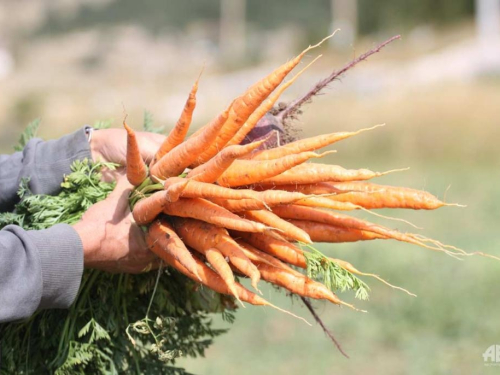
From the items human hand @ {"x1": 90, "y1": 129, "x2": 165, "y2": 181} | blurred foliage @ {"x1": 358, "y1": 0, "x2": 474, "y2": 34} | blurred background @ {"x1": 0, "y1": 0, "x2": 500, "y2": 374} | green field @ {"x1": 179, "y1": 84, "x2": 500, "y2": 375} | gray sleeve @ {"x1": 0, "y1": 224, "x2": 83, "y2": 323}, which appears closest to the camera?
gray sleeve @ {"x1": 0, "y1": 224, "x2": 83, "y2": 323}

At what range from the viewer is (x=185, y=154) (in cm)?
228

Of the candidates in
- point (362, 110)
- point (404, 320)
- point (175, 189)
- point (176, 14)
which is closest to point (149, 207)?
point (175, 189)

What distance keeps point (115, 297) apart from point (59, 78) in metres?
42.4

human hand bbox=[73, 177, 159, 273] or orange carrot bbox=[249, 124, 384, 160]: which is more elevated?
orange carrot bbox=[249, 124, 384, 160]

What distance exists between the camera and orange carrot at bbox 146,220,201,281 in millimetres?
2172

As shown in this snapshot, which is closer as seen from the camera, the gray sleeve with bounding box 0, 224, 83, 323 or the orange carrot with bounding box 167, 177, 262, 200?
the gray sleeve with bounding box 0, 224, 83, 323

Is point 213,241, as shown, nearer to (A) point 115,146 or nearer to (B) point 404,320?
(A) point 115,146

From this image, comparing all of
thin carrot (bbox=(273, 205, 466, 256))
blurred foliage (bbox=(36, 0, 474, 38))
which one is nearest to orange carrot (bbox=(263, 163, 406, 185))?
thin carrot (bbox=(273, 205, 466, 256))

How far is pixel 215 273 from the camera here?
229cm

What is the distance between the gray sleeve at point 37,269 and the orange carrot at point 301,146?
681mm

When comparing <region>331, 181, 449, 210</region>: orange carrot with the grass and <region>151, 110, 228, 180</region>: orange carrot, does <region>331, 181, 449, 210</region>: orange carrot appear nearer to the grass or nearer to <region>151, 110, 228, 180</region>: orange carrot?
the grass

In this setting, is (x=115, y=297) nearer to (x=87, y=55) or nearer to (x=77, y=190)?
(x=77, y=190)

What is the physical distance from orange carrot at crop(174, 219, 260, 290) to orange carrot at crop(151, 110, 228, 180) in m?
0.17

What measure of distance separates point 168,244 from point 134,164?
0.94 ft
